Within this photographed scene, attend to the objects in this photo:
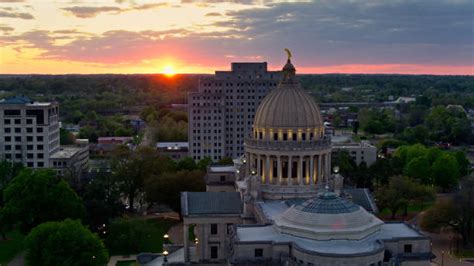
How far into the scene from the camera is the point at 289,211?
58500 mm

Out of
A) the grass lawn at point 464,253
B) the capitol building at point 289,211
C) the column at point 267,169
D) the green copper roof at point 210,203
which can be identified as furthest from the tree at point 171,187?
the grass lawn at point 464,253

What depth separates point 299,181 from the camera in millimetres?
72688

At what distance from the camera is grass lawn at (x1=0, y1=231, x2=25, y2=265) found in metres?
75.2

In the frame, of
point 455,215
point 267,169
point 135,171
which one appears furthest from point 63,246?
point 455,215

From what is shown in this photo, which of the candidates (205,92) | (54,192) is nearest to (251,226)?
(54,192)

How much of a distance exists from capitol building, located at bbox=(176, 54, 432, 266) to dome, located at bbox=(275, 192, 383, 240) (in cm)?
9

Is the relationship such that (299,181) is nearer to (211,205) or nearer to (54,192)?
(211,205)

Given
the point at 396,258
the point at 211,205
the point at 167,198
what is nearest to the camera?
the point at 396,258

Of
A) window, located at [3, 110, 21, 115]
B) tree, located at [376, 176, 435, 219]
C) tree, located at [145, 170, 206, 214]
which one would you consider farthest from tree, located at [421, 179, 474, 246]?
window, located at [3, 110, 21, 115]

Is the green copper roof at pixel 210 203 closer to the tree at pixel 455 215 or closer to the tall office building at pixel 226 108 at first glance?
the tree at pixel 455 215

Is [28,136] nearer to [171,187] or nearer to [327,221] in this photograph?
[171,187]

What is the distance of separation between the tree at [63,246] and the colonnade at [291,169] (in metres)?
22.7

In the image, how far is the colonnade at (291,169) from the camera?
7262cm

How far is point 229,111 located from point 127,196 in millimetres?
Answer: 59290
